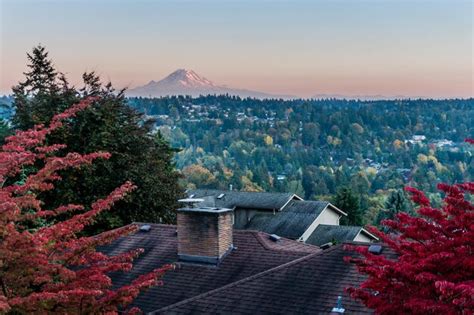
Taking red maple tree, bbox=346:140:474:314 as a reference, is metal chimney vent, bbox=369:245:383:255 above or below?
below

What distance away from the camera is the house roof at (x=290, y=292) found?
42.8 feet

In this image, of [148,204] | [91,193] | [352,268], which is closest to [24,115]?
[91,193]

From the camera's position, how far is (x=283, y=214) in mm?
43344

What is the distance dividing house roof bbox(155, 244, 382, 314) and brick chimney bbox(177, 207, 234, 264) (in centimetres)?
217

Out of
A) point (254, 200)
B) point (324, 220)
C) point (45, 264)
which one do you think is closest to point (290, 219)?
point (324, 220)

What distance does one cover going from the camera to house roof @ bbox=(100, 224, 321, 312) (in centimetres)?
1546

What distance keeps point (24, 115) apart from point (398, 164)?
167958 mm

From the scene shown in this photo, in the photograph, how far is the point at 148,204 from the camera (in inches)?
1115

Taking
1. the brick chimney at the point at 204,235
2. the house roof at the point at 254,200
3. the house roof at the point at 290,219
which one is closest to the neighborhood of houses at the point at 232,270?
the brick chimney at the point at 204,235

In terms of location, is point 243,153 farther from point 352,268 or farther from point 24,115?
point 352,268

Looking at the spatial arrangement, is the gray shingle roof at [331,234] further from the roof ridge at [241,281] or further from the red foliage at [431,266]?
the red foliage at [431,266]

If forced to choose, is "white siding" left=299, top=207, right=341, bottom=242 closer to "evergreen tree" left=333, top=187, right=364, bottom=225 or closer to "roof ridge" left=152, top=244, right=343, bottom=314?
"evergreen tree" left=333, top=187, right=364, bottom=225

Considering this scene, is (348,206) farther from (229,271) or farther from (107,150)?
(229,271)

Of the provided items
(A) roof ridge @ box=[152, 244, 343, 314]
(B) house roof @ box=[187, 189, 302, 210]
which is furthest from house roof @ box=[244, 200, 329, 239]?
(A) roof ridge @ box=[152, 244, 343, 314]
